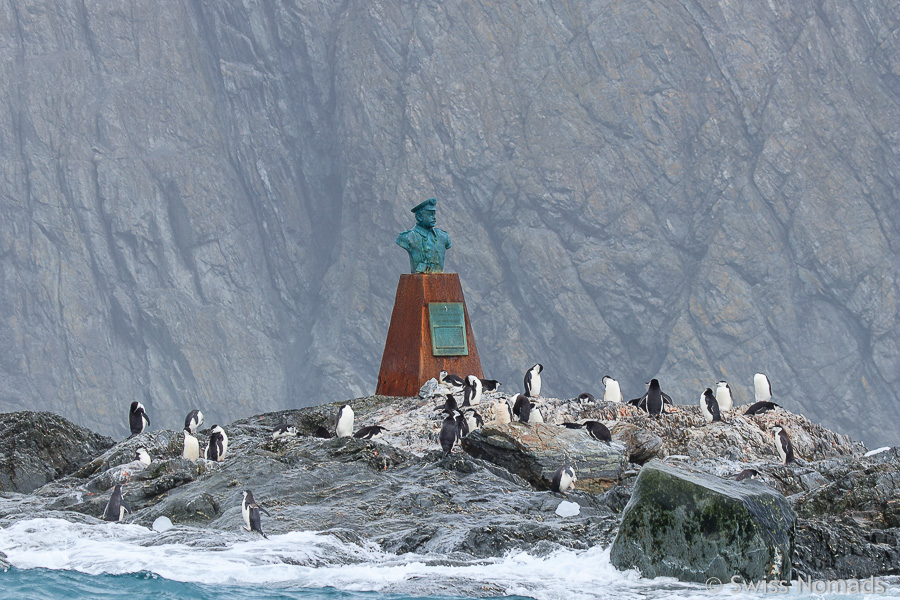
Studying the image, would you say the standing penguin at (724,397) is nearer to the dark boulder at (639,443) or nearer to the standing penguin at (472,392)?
the dark boulder at (639,443)

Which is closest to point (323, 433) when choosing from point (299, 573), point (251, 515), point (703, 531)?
point (251, 515)

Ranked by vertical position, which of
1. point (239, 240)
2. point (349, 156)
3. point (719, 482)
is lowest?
point (719, 482)

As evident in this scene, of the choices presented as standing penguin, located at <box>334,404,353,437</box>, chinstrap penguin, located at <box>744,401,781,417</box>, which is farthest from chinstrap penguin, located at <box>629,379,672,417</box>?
standing penguin, located at <box>334,404,353,437</box>

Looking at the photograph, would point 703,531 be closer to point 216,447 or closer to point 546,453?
point 546,453

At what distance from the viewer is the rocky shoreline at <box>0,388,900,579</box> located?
38.5ft

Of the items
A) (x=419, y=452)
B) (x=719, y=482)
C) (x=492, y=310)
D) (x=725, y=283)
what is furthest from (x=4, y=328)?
(x=719, y=482)

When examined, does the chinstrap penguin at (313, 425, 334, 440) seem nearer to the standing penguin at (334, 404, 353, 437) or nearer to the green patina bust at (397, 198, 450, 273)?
the standing penguin at (334, 404, 353, 437)

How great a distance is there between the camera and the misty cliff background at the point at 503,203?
272 ft

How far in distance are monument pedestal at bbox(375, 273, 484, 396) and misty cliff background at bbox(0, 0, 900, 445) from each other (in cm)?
6346

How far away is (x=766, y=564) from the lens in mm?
10203

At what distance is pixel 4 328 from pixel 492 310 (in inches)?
1626

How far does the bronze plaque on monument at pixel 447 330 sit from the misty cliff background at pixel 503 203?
6383cm

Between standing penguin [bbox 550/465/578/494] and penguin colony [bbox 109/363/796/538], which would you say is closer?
standing penguin [bbox 550/465/578/494]

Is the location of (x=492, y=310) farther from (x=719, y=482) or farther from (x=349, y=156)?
(x=719, y=482)
